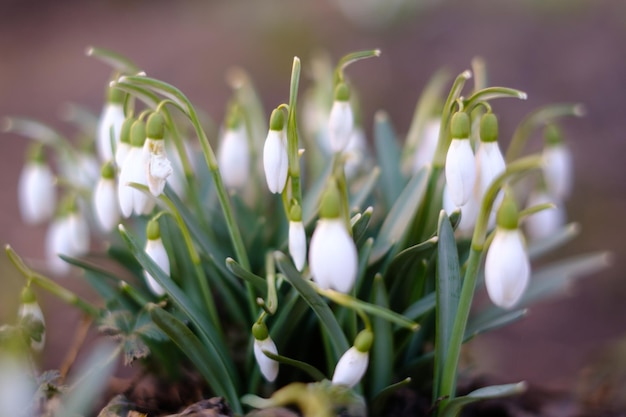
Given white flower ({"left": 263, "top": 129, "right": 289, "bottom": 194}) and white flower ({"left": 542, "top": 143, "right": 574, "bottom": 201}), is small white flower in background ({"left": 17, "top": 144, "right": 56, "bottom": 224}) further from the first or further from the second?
white flower ({"left": 542, "top": 143, "right": 574, "bottom": 201})

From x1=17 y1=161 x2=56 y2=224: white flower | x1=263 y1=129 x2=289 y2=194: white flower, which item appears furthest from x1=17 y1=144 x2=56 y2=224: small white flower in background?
x1=263 y1=129 x2=289 y2=194: white flower

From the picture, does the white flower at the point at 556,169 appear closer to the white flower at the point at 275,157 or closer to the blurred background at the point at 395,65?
the white flower at the point at 275,157

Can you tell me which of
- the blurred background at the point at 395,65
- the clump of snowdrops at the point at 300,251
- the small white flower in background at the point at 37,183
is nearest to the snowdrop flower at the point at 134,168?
the clump of snowdrops at the point at 300,251

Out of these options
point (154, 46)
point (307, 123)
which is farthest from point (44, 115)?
point (307, 123)

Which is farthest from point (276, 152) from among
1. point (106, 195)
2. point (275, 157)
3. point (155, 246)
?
point (106, 195)

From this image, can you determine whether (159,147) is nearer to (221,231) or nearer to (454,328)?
(221,231)

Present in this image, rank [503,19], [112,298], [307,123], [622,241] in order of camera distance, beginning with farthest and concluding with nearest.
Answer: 1. [503,19]
2. [622,241]
3. [307,123]
4. [112,298]

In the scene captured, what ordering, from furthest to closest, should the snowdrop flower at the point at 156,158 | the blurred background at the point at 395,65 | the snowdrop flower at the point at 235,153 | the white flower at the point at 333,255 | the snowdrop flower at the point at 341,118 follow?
the blurred background at the point at 395,65
the snowdrop flower at the point at 235,153
the snowdrop flower at the point at 341,118
the snowdrop flower at the point at 156,158
the white flower at the point at 333,255
